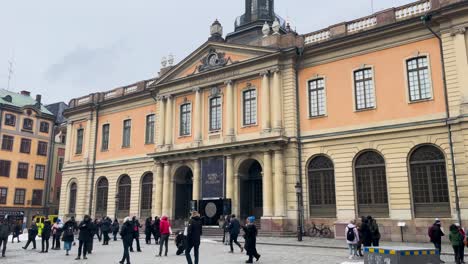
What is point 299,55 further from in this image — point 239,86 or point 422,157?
point 422,157

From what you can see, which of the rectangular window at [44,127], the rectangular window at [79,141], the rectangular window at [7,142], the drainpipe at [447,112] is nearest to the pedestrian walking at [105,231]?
the drainpipe at [447,112]

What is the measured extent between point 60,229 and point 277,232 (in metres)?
12.4

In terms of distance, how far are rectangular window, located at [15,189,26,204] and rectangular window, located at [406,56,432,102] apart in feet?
147

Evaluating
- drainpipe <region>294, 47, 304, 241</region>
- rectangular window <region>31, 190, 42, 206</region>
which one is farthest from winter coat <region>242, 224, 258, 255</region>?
rectangular window <region>31, 190, 42, 206</region>

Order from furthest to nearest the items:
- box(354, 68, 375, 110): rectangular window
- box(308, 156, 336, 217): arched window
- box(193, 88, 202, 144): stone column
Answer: box(193, 88, 202, 144): stone column
box(308, 156, 336, 217): arched window
box(354, 68, 375, 110): rectangular window

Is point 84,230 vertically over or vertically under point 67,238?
over

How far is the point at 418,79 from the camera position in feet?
77.8

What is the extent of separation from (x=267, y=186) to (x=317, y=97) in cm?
662

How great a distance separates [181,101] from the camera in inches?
1330

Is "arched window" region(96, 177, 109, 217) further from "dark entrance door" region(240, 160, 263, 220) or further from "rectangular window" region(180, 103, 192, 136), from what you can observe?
"dark entrance door" region(240, 160, 263, 220)

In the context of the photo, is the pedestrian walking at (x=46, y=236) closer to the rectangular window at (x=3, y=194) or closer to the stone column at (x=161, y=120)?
the stone column at (x=161, y=120)

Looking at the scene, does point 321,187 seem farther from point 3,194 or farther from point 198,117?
point 3,194

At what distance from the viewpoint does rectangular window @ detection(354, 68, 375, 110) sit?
25.4 meters

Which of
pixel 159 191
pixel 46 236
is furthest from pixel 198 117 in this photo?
pixel 46 236
